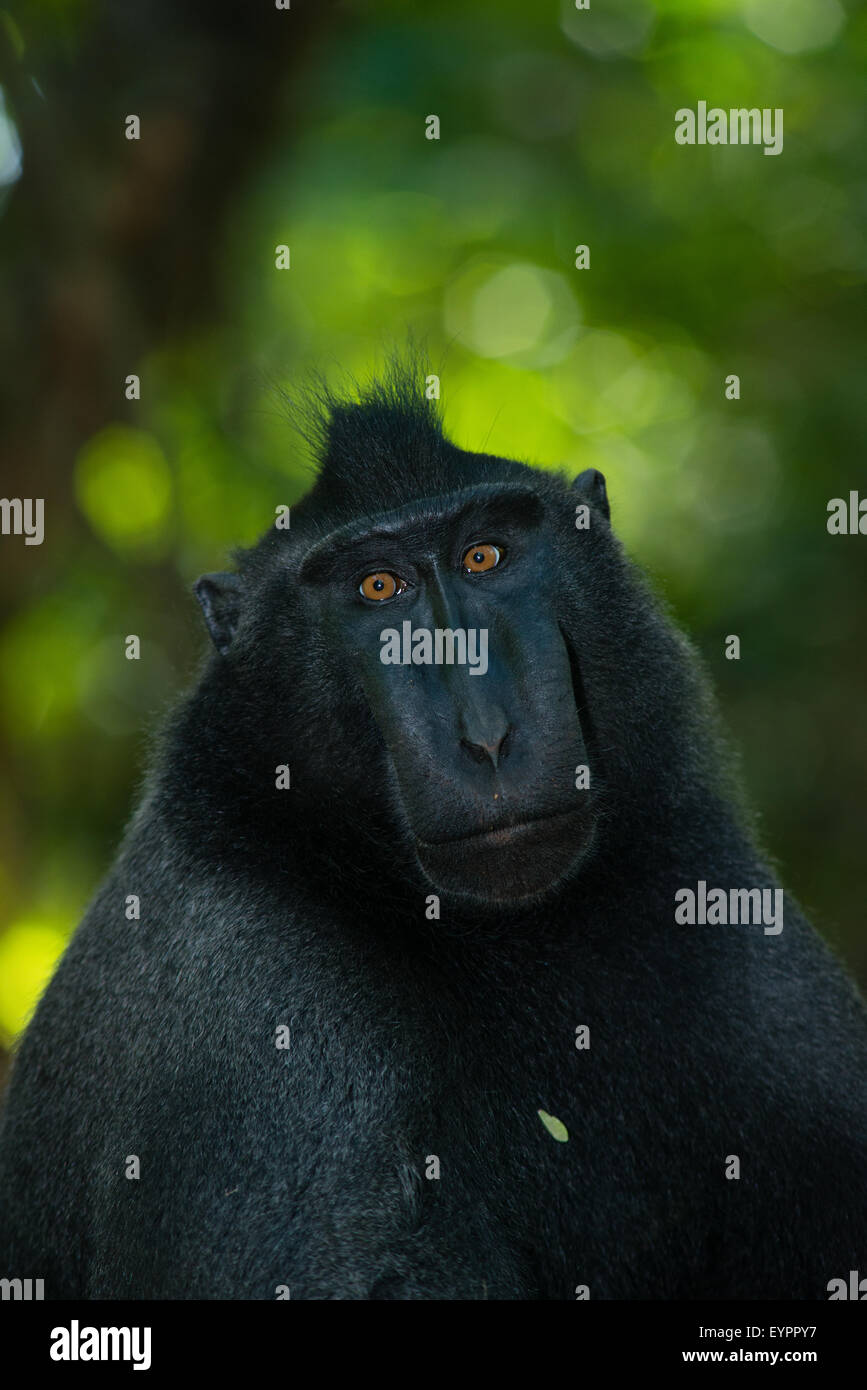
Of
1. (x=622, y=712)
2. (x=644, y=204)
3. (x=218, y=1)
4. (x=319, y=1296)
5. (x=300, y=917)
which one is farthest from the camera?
(x=644, y=204)

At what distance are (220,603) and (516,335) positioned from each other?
7.05m

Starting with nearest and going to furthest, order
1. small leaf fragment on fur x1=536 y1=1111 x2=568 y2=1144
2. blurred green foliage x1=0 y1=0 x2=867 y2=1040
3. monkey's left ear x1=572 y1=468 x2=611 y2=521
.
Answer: small leaf fragment on fur x1=536 y1=1111 x2=568 y2=1144
monkey's left ear x1=572 y1=468 x2=611 y2=521
blurred green foliage x1=0 y1=0 x2=867 y2=1040

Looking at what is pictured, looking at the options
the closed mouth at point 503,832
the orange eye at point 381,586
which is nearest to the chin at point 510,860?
the closed mouth at point 503,832

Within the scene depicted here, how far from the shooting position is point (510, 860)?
4.79 m

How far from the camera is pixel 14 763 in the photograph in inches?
397

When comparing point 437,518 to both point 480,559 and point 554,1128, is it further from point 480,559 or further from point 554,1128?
point 554,1128

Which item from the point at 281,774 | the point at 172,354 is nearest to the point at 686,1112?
the point at 281,774

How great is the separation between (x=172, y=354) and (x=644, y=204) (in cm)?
382

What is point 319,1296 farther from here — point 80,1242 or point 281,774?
point 281,774

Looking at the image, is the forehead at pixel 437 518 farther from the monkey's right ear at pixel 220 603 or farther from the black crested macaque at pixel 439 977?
the monkey's right ear at pixel 220 603

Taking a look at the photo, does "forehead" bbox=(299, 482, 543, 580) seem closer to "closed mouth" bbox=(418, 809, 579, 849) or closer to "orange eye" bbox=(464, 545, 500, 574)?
"orange eye" bbox=(464, 545, 500, 574)

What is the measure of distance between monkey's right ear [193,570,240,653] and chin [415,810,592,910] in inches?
55.4

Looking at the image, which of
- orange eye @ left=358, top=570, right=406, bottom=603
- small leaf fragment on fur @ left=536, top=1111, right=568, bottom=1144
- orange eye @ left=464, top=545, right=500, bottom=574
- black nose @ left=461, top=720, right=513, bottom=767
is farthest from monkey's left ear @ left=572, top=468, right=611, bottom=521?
small leaf fragment on fur @ left=536, top=1111, right=568, bottom=1144

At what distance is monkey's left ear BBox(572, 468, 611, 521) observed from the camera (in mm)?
6090
